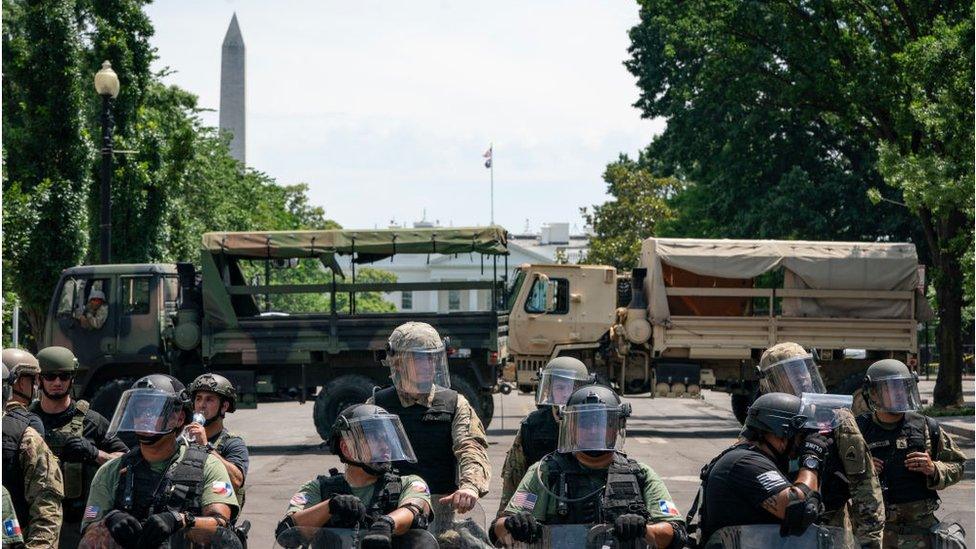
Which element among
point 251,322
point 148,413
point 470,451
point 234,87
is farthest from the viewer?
point 234,87

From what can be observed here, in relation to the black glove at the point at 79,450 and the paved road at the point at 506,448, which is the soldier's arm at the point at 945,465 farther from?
the black glove at the point at 79,450

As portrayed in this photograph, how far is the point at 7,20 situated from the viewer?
3572cm

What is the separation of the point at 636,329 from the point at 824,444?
1590 centimetres

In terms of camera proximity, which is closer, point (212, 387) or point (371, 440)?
point (371, 440)

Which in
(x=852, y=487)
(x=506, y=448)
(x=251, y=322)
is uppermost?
(x=251, y=322)

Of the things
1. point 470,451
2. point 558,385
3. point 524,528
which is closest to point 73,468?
point 470,451

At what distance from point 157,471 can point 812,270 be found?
56.4ft

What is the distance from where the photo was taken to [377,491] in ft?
20.4

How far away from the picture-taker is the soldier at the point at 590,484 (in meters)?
6.20

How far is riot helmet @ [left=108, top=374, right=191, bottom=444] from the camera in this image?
6.54 meters

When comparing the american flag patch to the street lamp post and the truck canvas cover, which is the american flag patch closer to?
the street lamp post

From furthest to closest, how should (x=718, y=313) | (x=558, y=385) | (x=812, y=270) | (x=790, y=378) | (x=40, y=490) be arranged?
(x=718, y=313), (x=812, y=270), (x=558, y=385), (x=790, y=378), (x=40, y=490)

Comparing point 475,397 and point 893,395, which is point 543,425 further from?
point 475,397

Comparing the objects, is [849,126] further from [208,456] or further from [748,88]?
[208,456]
